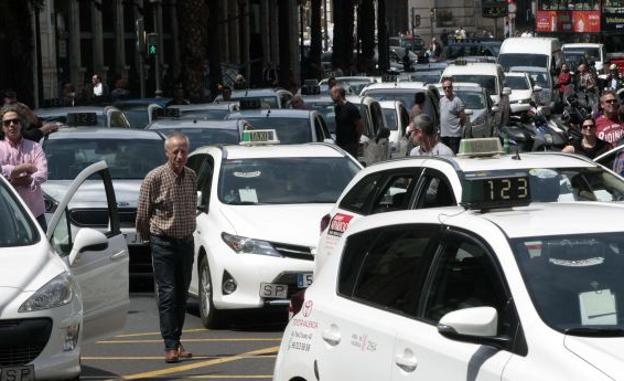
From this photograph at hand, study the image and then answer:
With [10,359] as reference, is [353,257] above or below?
above

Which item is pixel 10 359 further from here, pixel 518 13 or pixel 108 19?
pixel 518 13

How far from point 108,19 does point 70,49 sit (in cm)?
487

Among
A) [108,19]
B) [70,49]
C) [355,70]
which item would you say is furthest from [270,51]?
[70,49]

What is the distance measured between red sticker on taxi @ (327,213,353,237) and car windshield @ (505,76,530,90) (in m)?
34.8

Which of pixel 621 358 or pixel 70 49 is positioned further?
pixel 70 49

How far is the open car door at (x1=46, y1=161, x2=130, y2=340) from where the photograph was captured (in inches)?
416

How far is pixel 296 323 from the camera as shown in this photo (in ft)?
25.6

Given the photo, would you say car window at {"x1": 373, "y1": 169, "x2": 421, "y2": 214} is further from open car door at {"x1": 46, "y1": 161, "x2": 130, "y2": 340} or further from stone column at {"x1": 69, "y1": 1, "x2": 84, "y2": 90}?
stone column at {"x1": 69, "y1": 1, "x2": 84, "y2": 90}

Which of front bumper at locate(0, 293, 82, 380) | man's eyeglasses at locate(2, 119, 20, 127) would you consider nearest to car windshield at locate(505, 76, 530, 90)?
man's eyeglasses at locate(2, 119, 20, 127)

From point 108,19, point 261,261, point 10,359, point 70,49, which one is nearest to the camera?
point 10,359

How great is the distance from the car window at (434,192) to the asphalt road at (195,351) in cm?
162

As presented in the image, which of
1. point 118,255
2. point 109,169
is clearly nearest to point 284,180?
point 109,169

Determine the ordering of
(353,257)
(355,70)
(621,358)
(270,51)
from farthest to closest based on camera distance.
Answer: (270,51), (355,70), (353,257), (621,358)

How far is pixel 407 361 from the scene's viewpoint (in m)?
6.71
